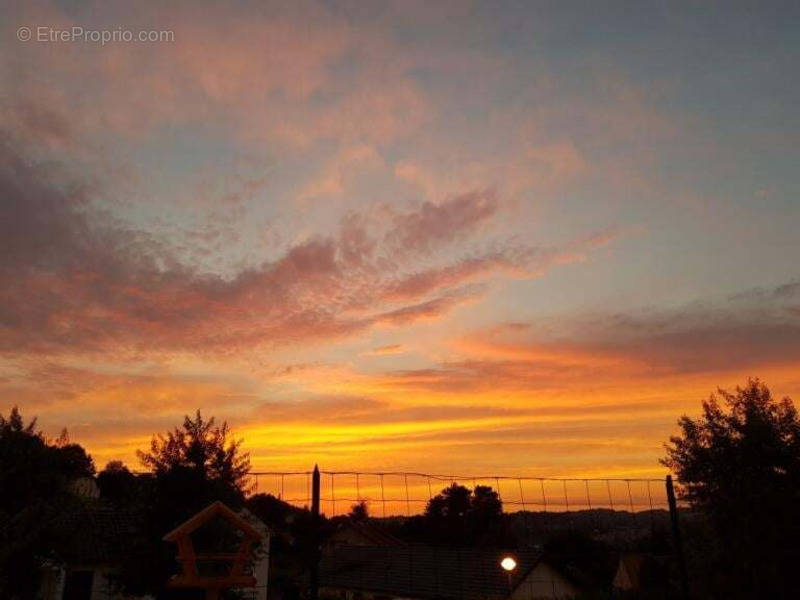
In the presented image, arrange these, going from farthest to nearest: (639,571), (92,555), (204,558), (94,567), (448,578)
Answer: (639,571) < (448,578) < (94,567) < (92,555) < (204,558)

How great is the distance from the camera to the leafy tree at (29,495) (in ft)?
43.8

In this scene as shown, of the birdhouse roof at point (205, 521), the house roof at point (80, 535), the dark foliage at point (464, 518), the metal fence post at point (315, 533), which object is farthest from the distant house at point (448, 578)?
the dark foliage at point (464, 518)

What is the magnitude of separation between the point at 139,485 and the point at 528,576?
28.4 metres

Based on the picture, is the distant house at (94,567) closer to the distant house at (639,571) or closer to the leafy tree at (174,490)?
the leafy tree at (174,490)

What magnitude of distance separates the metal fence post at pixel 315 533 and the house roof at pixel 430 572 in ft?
77.5

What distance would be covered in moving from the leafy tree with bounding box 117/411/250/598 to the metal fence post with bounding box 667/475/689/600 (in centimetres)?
1289

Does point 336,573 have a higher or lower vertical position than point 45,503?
lower

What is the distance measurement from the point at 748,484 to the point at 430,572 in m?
28.8

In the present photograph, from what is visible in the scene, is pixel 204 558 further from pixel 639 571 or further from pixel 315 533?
pixel 639 571

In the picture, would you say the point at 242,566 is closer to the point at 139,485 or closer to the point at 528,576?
the point at 139,485

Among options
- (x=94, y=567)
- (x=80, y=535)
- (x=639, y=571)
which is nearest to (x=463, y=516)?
(x=639, y=571)

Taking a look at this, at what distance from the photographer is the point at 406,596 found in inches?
1492

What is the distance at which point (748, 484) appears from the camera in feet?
51.9

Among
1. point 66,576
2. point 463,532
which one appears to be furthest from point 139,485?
point 463,532
